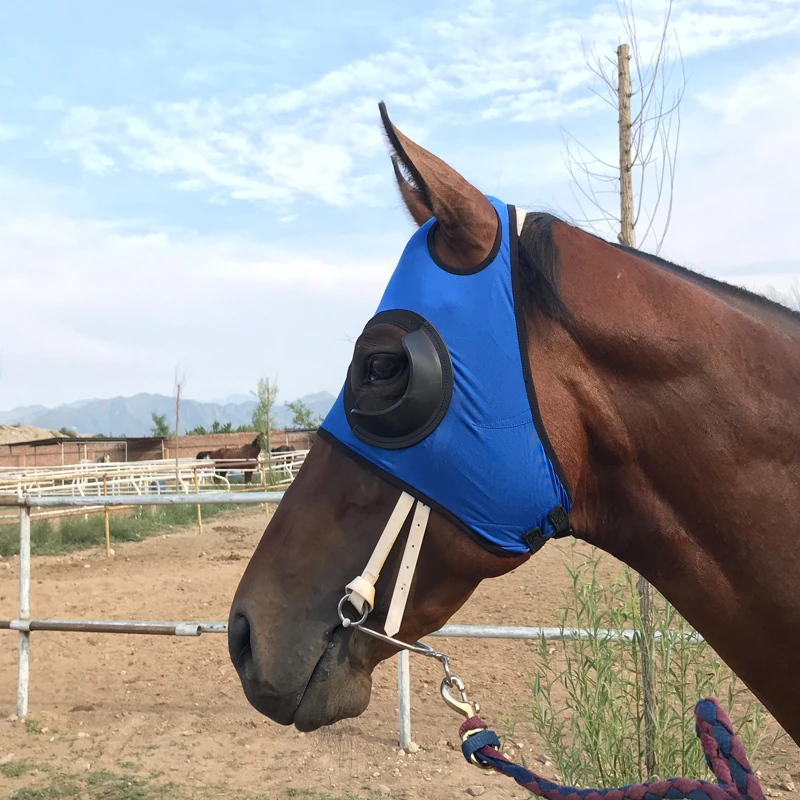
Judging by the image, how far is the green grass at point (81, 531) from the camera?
10844mm

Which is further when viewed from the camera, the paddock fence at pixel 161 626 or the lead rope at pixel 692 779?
the paddock fence at pixel 161 626

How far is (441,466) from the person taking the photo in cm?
131

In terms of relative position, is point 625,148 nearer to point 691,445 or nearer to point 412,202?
point 412,202

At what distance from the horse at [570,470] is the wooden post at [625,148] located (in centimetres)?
260

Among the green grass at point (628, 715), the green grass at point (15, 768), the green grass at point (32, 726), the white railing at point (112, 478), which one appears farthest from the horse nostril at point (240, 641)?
the white railing at point (112, 478)

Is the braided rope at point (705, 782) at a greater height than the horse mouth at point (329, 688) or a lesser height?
lesser

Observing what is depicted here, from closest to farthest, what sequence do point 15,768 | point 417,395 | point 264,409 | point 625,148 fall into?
point 417,395 < point 625,148 < point 15,768 < point 264,409

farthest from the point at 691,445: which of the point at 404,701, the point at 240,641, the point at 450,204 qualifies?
the point at 404,701

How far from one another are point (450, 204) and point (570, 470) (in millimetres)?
552

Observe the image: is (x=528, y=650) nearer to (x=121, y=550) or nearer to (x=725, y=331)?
(x=725, y=331)

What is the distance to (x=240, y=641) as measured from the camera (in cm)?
139

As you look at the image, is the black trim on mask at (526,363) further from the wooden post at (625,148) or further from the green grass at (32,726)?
the green grass at (32,726)

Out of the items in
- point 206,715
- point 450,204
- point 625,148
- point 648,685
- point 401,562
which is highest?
point 625,148

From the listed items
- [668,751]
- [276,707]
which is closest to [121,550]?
[668,751]
